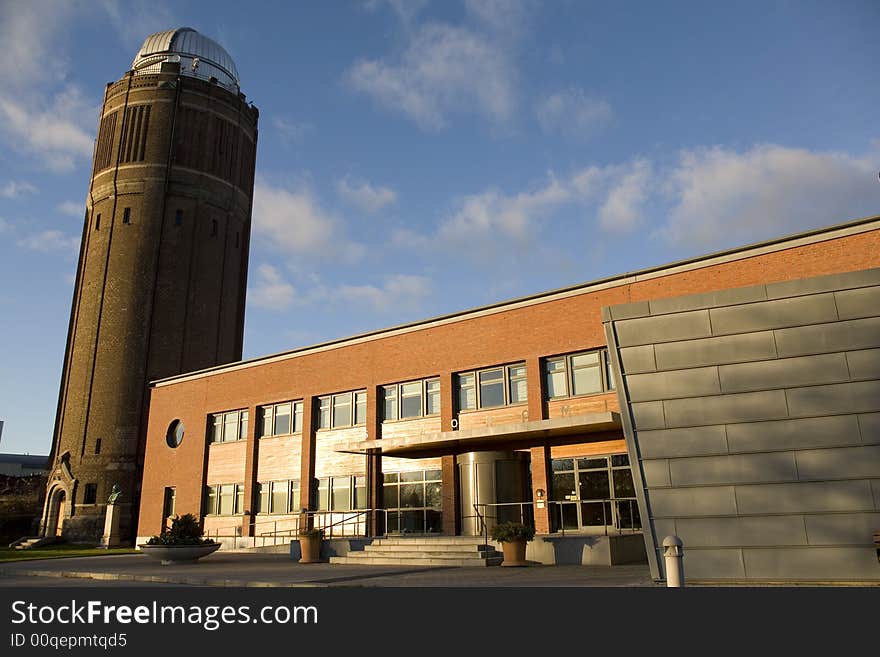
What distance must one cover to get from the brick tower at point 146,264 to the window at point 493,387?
28710 millimetres

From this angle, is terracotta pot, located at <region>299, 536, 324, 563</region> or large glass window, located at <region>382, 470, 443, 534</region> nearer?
terracotta pot, located at <region>299, 536, 324, 563</region>

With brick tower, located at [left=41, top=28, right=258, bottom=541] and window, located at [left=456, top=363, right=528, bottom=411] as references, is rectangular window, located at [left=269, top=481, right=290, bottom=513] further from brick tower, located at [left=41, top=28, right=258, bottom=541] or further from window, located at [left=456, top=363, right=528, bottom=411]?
brick tower, located at [left=41, top=28, right=258, bottom=541]

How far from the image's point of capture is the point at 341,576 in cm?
1662

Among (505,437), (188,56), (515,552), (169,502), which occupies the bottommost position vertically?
(515,552)

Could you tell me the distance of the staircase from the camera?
1966cm

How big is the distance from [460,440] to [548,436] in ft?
9.38

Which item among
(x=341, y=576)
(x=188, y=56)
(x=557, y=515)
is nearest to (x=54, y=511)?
(x=188, y=56)

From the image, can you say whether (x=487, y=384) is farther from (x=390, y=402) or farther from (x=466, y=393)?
(x=390, y=402)

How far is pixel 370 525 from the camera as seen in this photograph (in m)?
27.6

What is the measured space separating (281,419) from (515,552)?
16.5 metres

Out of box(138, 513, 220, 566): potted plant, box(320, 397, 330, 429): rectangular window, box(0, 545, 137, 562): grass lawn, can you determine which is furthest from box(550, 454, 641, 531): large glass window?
box(0, 545, 137, 562): grass lawn

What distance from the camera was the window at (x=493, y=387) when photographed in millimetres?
25094

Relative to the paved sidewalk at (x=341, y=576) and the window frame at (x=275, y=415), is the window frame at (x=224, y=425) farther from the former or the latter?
the paved sidewalk at (x=341, y=576)

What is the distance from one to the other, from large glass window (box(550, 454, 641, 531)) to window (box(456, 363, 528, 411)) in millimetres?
2670
